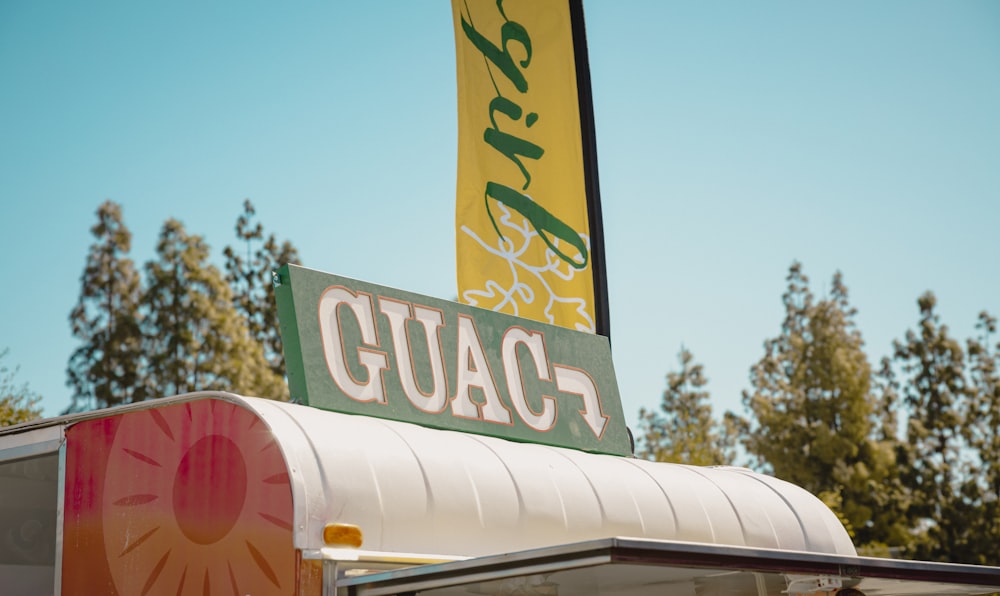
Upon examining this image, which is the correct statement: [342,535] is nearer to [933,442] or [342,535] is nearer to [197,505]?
[197,505]

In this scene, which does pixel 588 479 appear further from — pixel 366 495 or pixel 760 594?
pixel 366 495

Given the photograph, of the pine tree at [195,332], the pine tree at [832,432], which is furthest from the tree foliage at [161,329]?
the pine tree at [832,432]

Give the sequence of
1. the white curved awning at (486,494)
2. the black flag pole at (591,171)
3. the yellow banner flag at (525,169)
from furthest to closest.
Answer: the black flag pole at (591,171)
the yellow banner flag at (525,169)
the white curved awning at (486,494)

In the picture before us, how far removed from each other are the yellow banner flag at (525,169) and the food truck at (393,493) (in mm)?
1546

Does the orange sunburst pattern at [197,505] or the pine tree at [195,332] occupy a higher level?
the pine tree at [195,332]

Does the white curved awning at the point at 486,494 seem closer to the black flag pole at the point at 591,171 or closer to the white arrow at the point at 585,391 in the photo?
the white arrow at the point at 585,391

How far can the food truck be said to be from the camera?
462 cm

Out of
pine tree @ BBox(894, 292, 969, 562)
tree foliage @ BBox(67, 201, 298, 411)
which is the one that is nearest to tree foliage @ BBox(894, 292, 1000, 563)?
pine tree @ BBox(894, 292, 969, 562)

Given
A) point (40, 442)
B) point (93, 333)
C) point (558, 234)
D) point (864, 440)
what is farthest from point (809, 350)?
point (40, 442)

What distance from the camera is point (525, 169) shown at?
930 cm

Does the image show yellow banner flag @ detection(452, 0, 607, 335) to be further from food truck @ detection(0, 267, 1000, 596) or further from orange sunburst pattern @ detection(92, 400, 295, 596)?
orange sunburst pattern @ detection(92, 400, 295, 596)

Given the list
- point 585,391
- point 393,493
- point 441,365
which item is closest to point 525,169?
point 585,391

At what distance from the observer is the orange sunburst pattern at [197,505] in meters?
4.63

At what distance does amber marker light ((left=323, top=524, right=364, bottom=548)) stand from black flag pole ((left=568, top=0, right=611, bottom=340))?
4.64 metres
